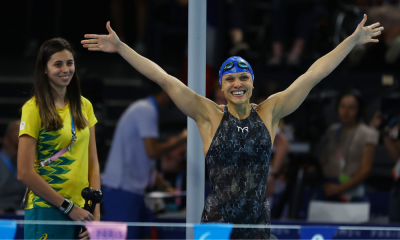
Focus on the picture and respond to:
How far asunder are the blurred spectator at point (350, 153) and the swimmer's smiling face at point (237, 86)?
2867 mm

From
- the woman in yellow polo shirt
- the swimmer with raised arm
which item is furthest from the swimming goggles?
the woman in yellow polo shirt

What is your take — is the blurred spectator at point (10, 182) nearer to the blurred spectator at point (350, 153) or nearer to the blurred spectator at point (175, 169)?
the blurred spectator at point (175, 169)

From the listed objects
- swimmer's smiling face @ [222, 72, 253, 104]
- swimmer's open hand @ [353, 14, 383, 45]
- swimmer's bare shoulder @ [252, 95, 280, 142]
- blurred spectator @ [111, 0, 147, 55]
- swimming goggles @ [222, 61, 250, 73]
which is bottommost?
swimmer's bare shoulder @ [252, 95, 280, 142]

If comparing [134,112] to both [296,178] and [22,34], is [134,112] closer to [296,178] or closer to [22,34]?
[296,178]

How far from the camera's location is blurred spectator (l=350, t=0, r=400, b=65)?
7180 millimetres

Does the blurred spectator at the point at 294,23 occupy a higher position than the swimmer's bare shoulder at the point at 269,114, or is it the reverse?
the blurred spectator at the point at 294,23

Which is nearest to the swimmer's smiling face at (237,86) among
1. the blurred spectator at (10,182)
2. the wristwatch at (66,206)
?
the wristwatch at (66,206)

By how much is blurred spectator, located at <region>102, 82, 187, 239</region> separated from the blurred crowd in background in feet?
0.10

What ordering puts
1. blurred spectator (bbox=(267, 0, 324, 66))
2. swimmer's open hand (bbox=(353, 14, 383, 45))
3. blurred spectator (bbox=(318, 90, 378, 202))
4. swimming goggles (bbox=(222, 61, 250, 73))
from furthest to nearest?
blurred spectator (bbox=(267, 0, 324, 66))
blurred spectator (bbox=(318, 90, 378, 202))
swimmer's open hand (bbox=(353, 14, 383, 45))
swimming goggles (bbox=(222, 61, 250, 73))

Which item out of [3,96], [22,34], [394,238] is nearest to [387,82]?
[394,238]

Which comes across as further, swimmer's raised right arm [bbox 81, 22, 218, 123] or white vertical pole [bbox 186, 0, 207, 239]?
white vertical pole [bbox 186, 0, 207, 239]

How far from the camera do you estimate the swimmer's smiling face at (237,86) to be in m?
3.01

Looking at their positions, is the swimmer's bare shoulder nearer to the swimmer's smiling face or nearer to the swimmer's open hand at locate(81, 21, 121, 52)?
the swimmer's smiling face

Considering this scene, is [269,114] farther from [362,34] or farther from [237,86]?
[362,34]
